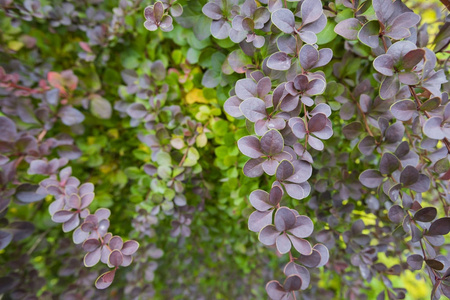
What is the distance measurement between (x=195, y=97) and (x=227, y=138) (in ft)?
0.56

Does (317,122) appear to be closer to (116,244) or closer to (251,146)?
(251,146)

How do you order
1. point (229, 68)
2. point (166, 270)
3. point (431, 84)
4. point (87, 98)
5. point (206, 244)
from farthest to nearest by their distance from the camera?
point (166, 270) < point (206, 244) < point (87, 98) < point (229, 68) < point (431, 84)

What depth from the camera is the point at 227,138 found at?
60cm

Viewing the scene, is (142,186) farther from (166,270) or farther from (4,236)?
(166,270)

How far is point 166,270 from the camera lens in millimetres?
1129

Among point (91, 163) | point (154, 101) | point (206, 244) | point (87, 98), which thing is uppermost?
point (154, 101)

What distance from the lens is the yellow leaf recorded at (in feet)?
2.26

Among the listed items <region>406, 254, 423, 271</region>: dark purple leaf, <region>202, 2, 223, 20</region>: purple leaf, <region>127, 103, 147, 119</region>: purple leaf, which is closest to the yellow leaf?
<region>127, 103, 147, 119</region>: purple leaf

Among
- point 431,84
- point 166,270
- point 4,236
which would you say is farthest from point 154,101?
point 166,270

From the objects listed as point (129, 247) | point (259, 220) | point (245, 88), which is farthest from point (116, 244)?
point (245, 88)

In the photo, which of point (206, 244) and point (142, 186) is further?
point (206, 244)

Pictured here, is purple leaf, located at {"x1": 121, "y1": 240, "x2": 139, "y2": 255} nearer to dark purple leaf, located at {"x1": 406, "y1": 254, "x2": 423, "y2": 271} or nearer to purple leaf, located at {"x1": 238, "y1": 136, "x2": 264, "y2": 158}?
purple leaf, located at {"x1": 238, "y1": 136, "x2": 264, "y2": 158}

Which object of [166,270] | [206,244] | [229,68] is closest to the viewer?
[229,68]

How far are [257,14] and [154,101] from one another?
1.18ft
